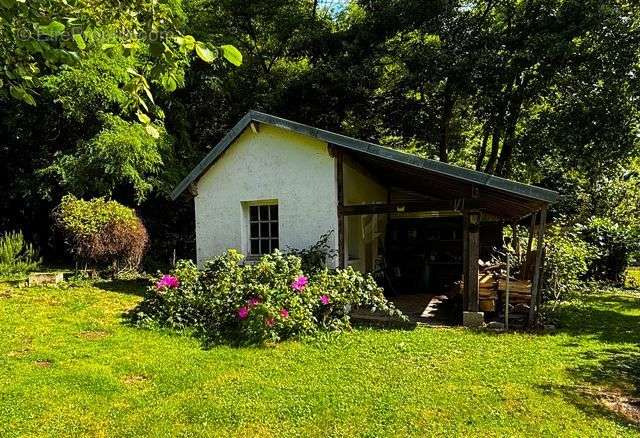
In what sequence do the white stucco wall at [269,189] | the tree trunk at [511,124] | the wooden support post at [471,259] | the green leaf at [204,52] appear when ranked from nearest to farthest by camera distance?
the green leaf at [204,52] < the wooden support post at [471,259] < the white stucco wall at [269,189] < the tree trunk at [511,124]

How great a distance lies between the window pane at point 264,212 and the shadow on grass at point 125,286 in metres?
2.97

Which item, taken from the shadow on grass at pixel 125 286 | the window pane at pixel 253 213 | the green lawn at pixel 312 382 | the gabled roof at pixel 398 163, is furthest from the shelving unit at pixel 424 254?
the shadow on grass at pixel 125 286

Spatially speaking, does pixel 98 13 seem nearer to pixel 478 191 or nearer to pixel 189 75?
pixel 478 191

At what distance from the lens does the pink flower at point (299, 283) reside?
24.1 feet

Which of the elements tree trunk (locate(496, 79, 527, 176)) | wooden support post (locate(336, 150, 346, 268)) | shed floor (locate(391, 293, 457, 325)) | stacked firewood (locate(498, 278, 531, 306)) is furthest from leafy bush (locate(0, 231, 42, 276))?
tree trunk (locate(496, 79, 527, 176))

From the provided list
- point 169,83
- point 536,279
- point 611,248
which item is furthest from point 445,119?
point 169,83

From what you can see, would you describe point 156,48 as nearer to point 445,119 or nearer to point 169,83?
point 169,83

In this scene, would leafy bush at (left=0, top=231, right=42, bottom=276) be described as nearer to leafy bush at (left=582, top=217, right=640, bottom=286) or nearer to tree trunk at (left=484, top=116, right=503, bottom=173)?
tree trunk at (left=484, top=116, right=503, bottom=173)

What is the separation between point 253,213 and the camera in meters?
10.6

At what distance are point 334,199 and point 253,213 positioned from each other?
224 centimetres

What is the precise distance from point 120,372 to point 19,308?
3849mm

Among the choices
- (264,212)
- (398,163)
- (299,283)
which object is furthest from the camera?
(264,212)

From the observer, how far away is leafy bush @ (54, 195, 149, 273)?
11.1 meters

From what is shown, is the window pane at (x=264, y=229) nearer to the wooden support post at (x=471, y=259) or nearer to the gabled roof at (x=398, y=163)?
the gabled roof at (x=398, y=163)
